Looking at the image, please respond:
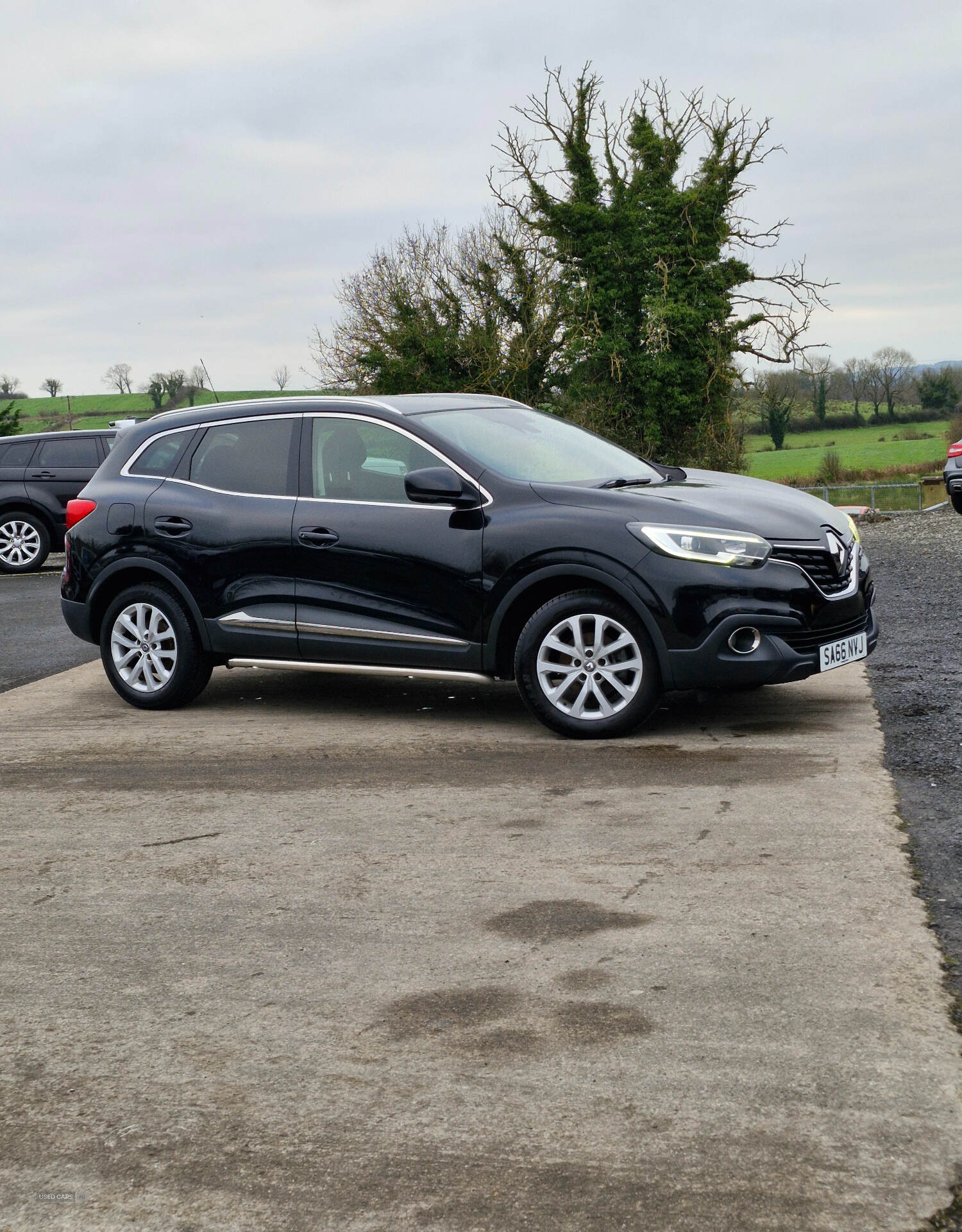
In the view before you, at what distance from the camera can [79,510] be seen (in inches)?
342

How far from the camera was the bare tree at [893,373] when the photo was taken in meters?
87.1

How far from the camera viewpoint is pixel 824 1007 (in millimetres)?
3475

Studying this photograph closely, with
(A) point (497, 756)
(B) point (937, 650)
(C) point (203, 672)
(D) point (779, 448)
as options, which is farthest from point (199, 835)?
(D) point (779, 448)

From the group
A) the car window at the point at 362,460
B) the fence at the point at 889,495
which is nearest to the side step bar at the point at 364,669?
the car window at the point at 362,460

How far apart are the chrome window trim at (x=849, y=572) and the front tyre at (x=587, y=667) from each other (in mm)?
745

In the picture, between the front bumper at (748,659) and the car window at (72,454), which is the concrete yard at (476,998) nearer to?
the front bumper at (748,659)

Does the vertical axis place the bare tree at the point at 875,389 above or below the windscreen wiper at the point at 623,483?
above

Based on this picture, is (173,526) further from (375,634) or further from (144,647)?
(375,634)

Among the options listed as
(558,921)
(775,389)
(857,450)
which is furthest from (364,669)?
(857,450)

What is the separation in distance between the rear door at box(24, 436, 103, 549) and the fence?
25.3 metres

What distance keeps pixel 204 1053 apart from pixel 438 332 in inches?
1623

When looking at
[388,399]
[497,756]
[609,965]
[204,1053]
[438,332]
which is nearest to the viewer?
[204,1053]

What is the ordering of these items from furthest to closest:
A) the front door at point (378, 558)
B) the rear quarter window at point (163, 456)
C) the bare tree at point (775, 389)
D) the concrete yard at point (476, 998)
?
1. the bare tree at point (775, 389)
2. the rear quarter window at point (163, 456)
3. the front door at point (378, 558)
4. the concrete yard at point (476, 998)

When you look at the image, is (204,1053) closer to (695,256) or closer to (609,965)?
(609,965)
